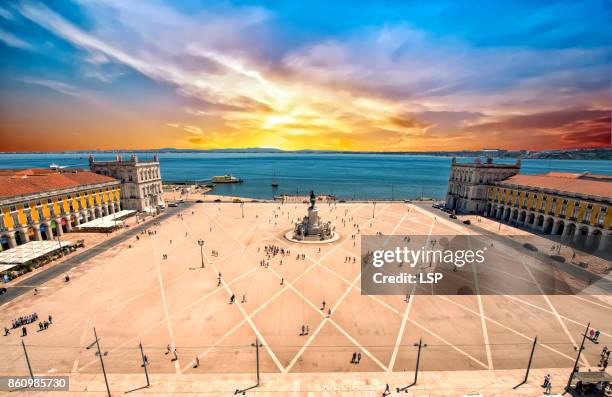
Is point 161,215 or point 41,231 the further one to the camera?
point 161,215

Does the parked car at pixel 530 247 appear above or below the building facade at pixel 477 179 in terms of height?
below

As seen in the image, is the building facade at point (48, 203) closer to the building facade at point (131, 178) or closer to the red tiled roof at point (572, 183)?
the building facade at point (131, 178)

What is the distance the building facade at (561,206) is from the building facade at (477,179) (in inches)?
74.3

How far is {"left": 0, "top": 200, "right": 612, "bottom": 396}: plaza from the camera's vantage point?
2156 centimetres

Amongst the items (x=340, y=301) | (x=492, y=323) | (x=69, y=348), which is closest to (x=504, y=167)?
(x=492, y=323)

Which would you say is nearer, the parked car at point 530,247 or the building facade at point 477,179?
the parked car at point 530,247

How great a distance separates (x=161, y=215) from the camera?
68.7 metres

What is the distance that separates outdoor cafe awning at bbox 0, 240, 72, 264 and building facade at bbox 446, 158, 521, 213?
8750 centimetres

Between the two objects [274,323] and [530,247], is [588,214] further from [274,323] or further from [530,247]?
[274,323]

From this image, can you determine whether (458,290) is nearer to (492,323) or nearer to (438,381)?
(492,323)

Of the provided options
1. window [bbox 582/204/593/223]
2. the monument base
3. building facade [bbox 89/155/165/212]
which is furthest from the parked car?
building facade [bbox 89/155/165/212]

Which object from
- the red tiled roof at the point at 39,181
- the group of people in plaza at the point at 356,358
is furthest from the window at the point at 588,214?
the red tiled roof at the point at 39,181

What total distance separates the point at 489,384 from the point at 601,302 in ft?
73.5

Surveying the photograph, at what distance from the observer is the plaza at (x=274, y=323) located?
70.7ft
